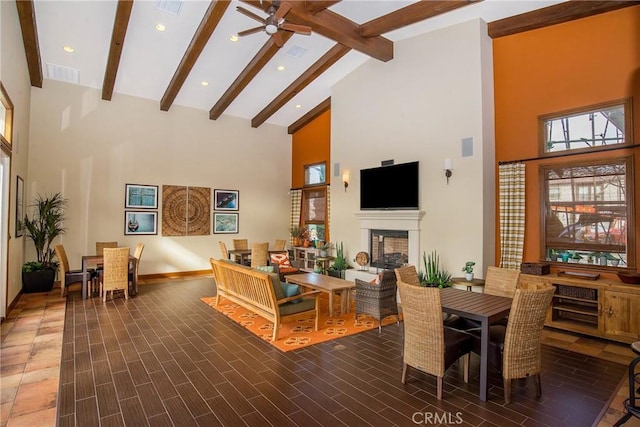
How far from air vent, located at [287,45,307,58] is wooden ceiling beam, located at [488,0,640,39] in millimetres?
3501

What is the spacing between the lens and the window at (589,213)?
179 inches

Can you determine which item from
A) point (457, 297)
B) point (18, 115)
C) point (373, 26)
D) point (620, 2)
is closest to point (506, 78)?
point (620, 2)

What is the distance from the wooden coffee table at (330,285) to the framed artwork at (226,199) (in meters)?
4.41

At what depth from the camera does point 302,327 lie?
499cm

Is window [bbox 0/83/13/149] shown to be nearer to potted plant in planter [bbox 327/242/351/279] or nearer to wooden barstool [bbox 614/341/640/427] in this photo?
potted plant in planter [bbox 327/242/351/279]

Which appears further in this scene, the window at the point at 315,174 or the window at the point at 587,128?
the window at the point at 315,174

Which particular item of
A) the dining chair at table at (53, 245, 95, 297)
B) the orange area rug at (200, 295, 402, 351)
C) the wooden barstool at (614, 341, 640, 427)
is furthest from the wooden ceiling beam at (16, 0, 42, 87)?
the wooden barstool at (614, 341, 640, 427)

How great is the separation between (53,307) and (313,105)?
299 inches

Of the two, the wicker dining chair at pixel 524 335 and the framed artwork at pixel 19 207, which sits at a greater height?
the framed artwork at pixel 19 207

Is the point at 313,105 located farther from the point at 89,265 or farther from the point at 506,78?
the point at 89,265

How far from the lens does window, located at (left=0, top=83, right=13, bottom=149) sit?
483cm

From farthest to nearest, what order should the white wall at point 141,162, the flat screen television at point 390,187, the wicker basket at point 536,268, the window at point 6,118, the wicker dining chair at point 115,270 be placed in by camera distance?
the white wall at point 141,162 < the flat screen television at point 390,187 < the wicker dining chair at point 115,270 < the wicker basket at point 536,268 < the window at point 6,118

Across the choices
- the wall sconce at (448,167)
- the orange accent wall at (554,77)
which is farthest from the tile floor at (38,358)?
the wall sconce at (448,167)

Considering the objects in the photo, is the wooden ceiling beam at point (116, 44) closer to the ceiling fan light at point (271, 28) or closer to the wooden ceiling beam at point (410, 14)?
the ceiling fan light at point (271, 28)
